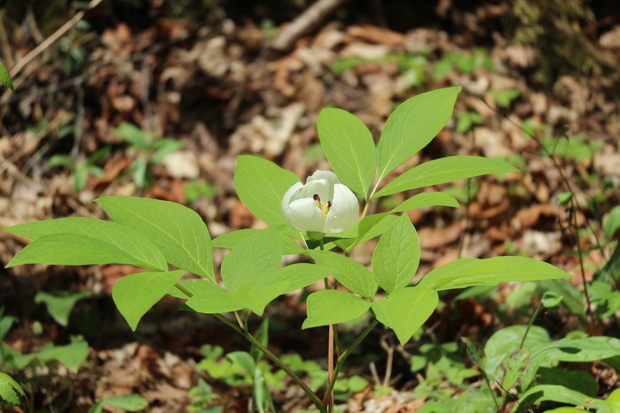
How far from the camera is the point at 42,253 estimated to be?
82 cm

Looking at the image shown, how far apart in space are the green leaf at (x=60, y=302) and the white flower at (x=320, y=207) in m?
1.64

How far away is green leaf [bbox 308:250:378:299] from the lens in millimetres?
936

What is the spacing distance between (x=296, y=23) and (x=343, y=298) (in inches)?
162

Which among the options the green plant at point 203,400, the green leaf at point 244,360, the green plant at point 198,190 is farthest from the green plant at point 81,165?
the green leaf at point 244,360

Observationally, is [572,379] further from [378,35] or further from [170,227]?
[378,35]

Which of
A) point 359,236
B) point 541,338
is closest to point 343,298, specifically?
point 359,236

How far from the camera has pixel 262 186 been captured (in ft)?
3.77

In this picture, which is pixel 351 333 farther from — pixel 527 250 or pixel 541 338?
pixel 527 250

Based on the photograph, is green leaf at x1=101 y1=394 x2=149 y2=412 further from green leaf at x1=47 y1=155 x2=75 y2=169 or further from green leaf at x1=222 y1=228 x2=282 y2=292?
green leaf at x1=47 y1=155 x2=75 y2=169

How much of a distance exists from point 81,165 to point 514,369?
313 cm

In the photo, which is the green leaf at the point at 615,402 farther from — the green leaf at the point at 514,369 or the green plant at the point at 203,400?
the green plant at the point at 203,400

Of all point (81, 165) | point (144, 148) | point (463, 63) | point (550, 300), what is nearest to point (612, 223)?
point (550, 300)

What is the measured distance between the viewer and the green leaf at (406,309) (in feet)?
2.60

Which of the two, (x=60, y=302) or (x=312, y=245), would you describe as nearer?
(x=312, y=245)
